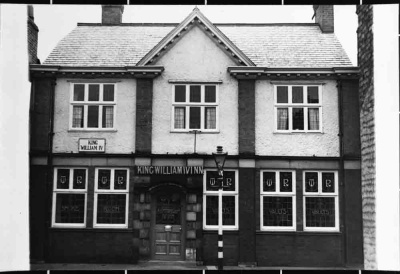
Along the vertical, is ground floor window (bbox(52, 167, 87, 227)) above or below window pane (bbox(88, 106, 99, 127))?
below

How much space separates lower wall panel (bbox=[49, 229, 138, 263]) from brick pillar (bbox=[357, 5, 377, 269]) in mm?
7052

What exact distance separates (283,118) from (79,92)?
6503 mm

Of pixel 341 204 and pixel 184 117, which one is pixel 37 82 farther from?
pixel 341 204

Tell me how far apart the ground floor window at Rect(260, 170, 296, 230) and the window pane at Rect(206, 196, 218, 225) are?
4.71 feet

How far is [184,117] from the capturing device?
59.5 feet

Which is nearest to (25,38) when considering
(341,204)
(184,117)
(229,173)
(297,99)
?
(184,117)

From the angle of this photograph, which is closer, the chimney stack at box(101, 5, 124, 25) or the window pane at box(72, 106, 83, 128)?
the window pane at box(72, 106, 83, 128)

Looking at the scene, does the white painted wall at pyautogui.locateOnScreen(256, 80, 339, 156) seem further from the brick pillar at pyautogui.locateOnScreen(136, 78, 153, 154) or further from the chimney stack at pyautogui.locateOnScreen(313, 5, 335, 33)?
the brick pillar at pyautogui.locateOnScreen(136, 78, 153, 154)

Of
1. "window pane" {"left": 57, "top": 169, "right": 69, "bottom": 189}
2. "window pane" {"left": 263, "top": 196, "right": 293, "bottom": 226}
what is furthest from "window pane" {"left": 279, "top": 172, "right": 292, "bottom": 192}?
"window pane" {"left": 57, "top": 169, "right": 69, "bottom": 189}

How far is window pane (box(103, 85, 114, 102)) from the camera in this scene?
18078 mm

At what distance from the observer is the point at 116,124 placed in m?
18.0

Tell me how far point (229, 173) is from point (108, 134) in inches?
157

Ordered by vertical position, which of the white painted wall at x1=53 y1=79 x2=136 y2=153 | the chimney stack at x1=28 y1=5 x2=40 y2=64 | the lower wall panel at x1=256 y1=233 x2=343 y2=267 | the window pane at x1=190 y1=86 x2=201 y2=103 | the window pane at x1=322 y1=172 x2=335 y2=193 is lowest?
the lower wall panel at x1=256 y1=233 x2=343 y2=267

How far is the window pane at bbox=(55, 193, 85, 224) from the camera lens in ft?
58.1
